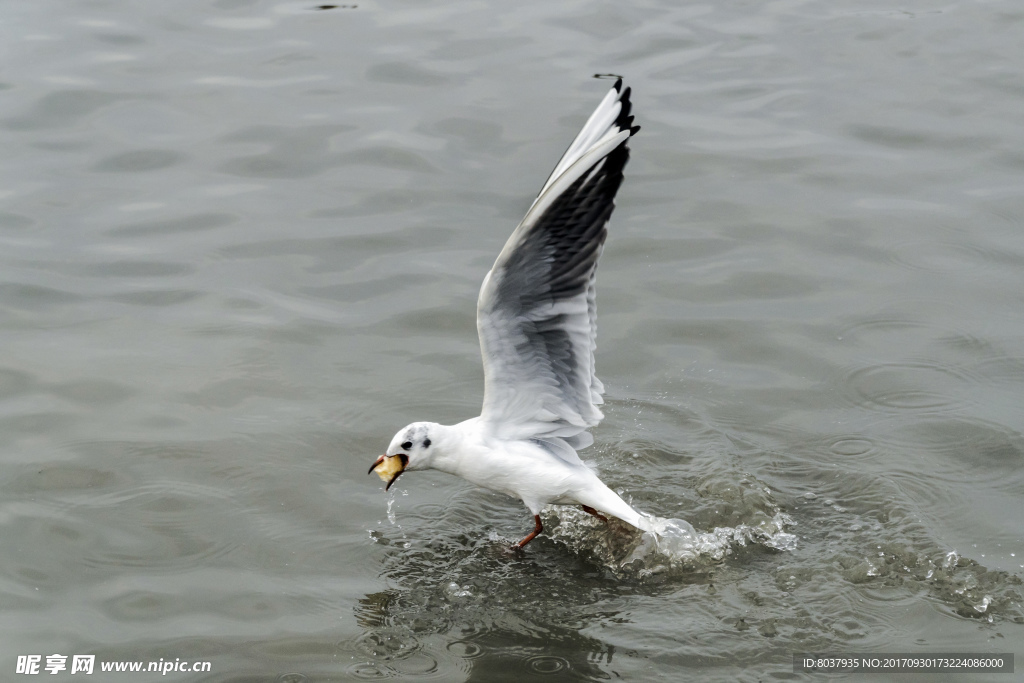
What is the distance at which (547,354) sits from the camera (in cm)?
546

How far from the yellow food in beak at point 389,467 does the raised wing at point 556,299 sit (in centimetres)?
50

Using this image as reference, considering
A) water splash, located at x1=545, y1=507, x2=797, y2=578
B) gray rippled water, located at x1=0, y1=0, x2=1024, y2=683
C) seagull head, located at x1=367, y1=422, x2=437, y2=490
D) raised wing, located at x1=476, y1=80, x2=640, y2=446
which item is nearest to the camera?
raised wing, located at x1=476, y1=80, x2=640, y2=446

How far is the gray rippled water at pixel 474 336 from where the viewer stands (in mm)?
5156

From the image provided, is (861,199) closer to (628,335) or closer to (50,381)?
(628,335)

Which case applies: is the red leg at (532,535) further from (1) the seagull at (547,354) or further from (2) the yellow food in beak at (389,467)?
(2) the yellow food in beak at (389,467)

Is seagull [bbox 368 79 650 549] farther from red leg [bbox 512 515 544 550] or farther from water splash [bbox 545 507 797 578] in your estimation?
water splash [bbox 545 507 797 578]

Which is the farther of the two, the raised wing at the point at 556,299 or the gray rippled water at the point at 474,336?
the gray rippled water at the point at 474,336

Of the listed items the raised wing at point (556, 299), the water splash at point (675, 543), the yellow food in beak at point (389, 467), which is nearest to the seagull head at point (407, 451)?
the yellow food in beak at point (389, 467)

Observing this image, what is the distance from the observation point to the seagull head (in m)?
5.61

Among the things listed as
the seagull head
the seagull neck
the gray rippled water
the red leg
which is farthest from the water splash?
the seagull head

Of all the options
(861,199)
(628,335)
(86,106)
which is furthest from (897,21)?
(86,106)

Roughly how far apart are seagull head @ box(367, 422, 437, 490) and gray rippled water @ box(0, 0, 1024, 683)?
412 millimetres

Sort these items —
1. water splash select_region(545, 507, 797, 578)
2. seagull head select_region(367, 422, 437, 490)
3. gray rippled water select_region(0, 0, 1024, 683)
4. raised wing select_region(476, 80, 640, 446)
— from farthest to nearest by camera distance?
seagull head select_region(367, 422, 437, 490) < water splash select_region(545, 507, 797, 578) < gray rippled water select_region(0, 0, 1024, 683) < raised wing select_region(476, 80, 640, 446)

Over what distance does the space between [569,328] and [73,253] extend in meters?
4.73
